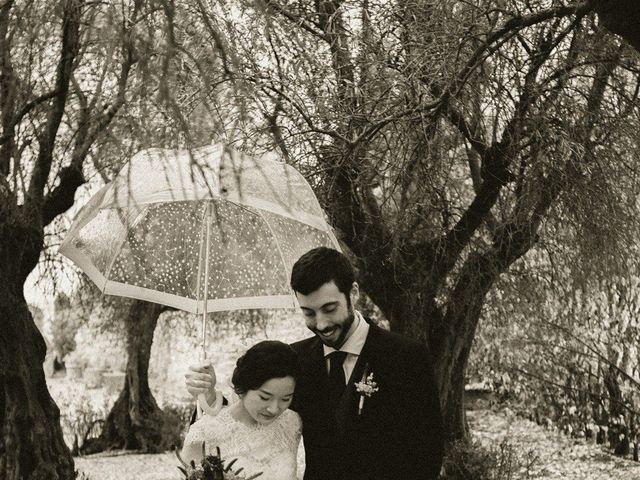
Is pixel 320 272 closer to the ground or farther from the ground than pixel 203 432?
farther from the ground

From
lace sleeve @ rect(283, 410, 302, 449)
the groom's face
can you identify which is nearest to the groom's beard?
the groom's face

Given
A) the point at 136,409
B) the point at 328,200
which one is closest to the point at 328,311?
the point at 328,200

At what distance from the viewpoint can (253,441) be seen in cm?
373

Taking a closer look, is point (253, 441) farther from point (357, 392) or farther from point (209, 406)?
point (357, 392)

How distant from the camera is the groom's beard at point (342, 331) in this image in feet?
11.2

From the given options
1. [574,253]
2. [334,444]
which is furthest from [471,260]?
[334,444]

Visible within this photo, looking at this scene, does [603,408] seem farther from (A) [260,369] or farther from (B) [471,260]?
(A) [260,369]

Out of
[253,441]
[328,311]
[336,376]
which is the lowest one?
[253,441]

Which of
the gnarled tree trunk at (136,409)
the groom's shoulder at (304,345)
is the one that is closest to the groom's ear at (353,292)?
the groom's shoulder at (304,345)

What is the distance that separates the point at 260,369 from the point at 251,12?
419cm

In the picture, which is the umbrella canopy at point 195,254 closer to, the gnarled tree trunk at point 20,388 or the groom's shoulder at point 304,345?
the groom's shoulder at point 304,345

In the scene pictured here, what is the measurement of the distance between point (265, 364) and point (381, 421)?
511 mm

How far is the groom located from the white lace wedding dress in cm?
17

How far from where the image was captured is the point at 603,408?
12.4 metres
